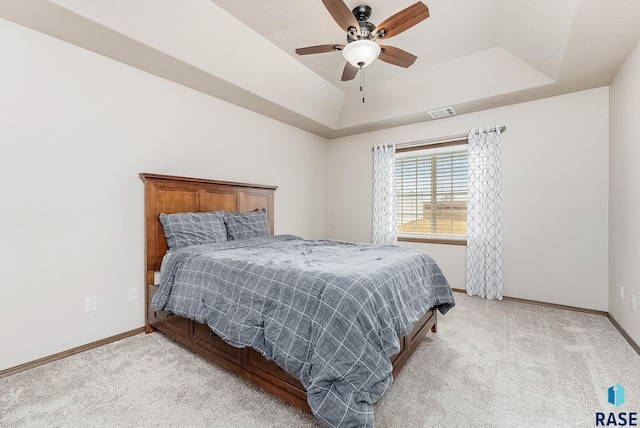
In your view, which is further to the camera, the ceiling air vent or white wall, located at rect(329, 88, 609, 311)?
the ceiling air vent

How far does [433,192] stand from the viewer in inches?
172

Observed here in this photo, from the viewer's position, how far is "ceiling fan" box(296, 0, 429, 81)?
1950 mm

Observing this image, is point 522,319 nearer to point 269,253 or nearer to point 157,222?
point 269,253

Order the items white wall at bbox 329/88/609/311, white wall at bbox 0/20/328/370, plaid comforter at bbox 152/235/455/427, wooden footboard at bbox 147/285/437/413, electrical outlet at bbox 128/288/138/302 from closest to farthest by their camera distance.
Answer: plaid comforter at bbox 152/235/455/427
wooden footboard at bbox 147/285/437/413
white wall at bbox 0/20/328/370
electrical outlet at bbox 128/288/138/302
white wall at bbox 329/88/609/311

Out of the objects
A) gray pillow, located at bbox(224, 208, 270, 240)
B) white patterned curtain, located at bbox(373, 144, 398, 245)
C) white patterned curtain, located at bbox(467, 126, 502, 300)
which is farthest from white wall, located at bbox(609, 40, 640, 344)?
gray pillow, located at bbox(224, 208, 270, 240)

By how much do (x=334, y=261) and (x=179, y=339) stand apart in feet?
4.86

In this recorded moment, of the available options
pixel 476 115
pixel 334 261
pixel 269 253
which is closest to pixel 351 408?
pixel 334 261

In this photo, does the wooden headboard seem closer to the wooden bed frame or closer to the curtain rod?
the wooden bed frame

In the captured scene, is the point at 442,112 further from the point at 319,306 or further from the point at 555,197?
the point at 319,306

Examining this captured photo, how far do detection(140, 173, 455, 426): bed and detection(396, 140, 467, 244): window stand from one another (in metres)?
1.88

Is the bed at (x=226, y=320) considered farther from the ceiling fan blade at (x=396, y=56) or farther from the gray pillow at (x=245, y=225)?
the ceiling fan blade at (x=396, y=56)

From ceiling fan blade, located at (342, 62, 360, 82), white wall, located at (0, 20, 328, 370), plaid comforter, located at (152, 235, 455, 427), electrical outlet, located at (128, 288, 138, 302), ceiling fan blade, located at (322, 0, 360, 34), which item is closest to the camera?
plaid comforter, located at (152, 235, 455, 427)

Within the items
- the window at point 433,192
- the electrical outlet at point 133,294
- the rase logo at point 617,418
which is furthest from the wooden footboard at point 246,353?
the window at point 433,192

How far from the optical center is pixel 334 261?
2.08 m
